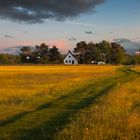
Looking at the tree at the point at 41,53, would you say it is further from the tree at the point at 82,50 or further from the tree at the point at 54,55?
the tree at the point at 82,50

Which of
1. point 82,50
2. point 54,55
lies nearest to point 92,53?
point 82,50

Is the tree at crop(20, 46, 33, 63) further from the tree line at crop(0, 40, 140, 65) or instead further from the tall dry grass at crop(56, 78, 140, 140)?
the tall dry grass at crop(56, 78, 140, 140)

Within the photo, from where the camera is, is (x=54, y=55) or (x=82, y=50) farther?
(x=82, y=50)

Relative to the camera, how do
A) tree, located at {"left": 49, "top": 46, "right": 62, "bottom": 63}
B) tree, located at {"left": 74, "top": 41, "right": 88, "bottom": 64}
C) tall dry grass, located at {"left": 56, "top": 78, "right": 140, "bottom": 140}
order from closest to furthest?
tall dry grass, located at {"left": 56, "top": 78, "right": 140, "bottom": 140}, tree, located at {"left": 49, "top": 46, "right": 62, "bottom": 63}, tree, located at {"left": 74, "top": 41, "right": 88, "bottom": 64}

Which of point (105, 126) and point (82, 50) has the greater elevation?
point (82, 50)

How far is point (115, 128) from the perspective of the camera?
50.8ft

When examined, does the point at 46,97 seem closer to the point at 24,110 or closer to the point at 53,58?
the point at 24,110

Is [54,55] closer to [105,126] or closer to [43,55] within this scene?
[43,55]

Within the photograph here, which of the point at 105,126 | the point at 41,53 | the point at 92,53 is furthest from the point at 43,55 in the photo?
the point at 105,126

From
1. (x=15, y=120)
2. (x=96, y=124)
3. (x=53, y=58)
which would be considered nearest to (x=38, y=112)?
(x=15, y=120)

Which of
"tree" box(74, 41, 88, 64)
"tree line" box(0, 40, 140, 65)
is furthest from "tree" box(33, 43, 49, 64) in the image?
"tree" box(74, 41, 88, 64)

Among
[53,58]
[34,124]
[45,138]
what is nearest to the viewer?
[45,138]

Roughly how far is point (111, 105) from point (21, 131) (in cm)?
764

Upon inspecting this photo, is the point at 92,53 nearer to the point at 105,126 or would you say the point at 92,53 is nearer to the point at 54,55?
the point at 54,55
